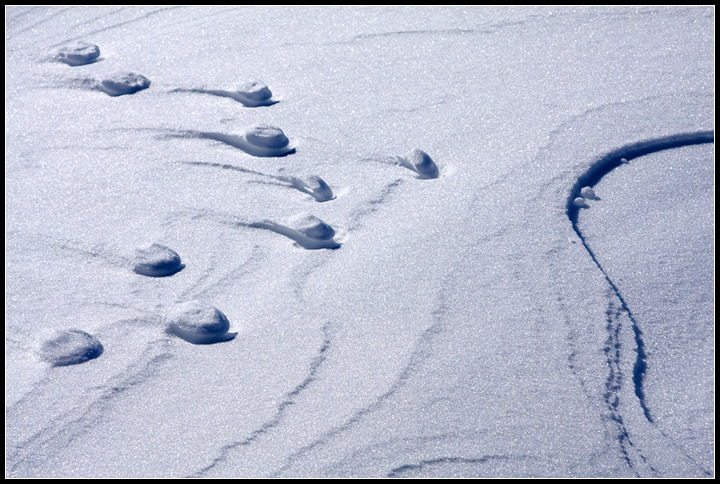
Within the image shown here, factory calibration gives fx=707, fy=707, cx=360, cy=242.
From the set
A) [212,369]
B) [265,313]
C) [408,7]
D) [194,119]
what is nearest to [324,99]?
[194,119]

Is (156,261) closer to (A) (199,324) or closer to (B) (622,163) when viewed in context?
(A) (199,324)

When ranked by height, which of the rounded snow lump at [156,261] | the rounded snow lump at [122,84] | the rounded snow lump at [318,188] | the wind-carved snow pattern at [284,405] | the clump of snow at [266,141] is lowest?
the wind-carved snow pattern at [284,405]

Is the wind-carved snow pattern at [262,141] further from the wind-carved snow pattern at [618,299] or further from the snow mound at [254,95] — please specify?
the wind-carved snow pattern at [618,299]

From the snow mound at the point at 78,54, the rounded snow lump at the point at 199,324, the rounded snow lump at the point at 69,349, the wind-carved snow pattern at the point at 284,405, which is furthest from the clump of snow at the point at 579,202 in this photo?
the snow mound at the point at 78,54

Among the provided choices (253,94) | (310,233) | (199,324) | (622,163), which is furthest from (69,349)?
(622,163)

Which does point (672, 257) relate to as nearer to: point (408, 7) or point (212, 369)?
point (212, 369)

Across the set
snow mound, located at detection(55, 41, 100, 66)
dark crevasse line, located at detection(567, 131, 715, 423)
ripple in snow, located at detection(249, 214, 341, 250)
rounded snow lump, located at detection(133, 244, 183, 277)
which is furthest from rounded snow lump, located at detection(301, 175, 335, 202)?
snow mound, located at detection(55, 41, 100, 66)
